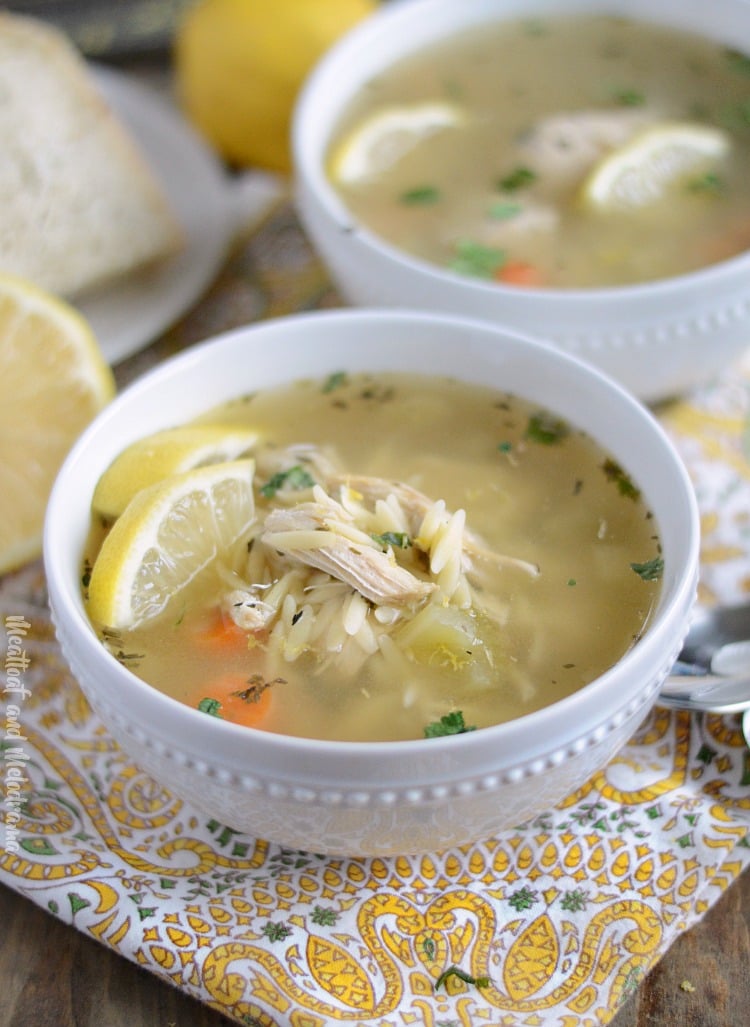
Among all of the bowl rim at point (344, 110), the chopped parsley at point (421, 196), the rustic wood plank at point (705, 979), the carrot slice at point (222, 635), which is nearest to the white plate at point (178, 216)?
the bowl rim at point (344, 110)

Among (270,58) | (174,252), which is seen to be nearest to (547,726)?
(174,252)

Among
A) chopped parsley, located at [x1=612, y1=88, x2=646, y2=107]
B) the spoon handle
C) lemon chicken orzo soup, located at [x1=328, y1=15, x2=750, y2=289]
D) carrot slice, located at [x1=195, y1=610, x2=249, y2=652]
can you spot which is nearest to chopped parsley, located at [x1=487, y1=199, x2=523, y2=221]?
lemon chicken orzo soup, located at [x1=328, y1=15, x2=750, y2=289]

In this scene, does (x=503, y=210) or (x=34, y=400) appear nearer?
(x=34, y=400)

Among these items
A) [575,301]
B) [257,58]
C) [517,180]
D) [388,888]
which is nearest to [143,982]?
[388,888]

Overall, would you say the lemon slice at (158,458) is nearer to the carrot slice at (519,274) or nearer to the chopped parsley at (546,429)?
the chopped parsley at (546,429)

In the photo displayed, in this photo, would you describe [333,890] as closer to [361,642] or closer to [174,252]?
[361,642]

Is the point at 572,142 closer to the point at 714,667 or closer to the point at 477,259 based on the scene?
the point at 477,259
